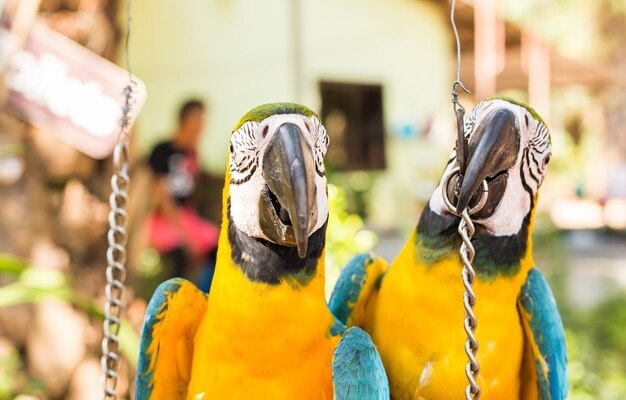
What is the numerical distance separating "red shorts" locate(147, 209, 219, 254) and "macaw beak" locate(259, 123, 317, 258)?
9.07 ft

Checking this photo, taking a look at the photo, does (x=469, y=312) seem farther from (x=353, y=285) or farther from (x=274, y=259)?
(x=353, y=285)

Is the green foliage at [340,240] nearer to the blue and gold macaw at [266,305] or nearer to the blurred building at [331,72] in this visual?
the blurred building at [331,72]

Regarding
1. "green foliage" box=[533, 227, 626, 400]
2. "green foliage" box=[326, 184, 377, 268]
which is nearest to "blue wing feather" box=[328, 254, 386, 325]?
"green foliage" box=[326, 184, 377, 268]

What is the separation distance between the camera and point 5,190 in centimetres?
271

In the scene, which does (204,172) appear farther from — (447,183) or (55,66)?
(447,183)

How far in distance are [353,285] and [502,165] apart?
0.48m

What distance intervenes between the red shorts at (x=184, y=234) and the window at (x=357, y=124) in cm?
438

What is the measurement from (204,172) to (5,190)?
3.11m

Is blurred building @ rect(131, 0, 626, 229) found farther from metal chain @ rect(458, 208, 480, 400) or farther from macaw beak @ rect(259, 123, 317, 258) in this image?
metal chain @ rect(458, 208, 480, 400)

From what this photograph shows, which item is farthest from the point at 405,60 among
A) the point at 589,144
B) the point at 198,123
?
the point at 589,144

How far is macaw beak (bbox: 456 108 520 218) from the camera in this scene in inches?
43.1

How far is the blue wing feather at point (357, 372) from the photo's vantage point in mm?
1121

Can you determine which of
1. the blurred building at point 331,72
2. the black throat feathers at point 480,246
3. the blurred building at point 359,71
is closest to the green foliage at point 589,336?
the blurred building at point 359,71

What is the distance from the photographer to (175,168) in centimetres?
371
